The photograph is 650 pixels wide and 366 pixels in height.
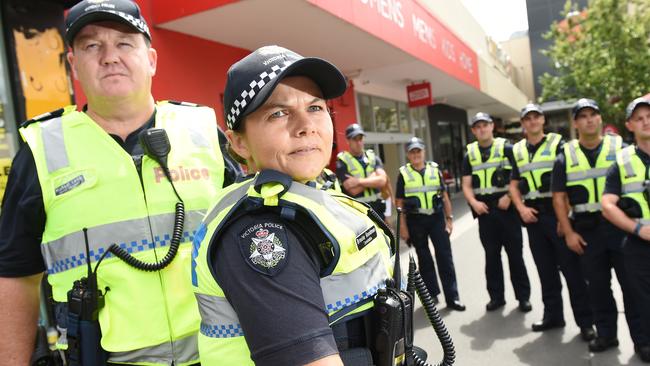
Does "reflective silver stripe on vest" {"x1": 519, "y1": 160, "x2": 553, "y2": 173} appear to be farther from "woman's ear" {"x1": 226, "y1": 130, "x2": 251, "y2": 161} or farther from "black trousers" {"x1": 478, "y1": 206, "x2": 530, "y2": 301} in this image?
"woman's ear" {"x1": 226, "y1": 130, "x2": 251, "y2": 161}

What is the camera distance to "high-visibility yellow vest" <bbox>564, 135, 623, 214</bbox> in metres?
3.94

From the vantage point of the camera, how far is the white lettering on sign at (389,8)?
6.34m

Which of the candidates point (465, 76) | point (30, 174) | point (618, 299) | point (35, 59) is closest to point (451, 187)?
point (465, 76)

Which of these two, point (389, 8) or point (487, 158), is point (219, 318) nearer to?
point (487, 158)

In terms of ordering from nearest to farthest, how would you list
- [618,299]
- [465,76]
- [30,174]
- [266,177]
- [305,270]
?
[305,270]
[266,177]
[30,174]
[618,299]
[465,76]

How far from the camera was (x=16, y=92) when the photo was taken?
3.26 m

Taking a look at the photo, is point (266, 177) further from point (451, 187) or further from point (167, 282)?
point (451, 187)

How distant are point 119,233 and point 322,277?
2.86 ft

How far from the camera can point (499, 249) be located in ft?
16.9

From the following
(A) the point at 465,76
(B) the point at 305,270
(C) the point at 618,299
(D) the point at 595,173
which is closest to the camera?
(B) the point at 305,270

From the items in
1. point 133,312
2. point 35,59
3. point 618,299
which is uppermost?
point 35,59

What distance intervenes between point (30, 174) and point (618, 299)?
548 cm

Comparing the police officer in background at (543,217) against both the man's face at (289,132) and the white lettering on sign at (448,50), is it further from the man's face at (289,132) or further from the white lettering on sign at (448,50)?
the white lettering on sign at (448,50)

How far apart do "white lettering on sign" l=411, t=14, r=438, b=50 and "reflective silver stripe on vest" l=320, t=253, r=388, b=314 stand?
7559mm
